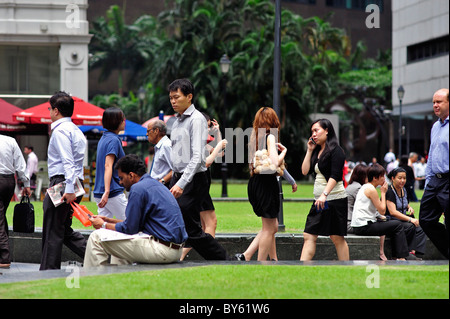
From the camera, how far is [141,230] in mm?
7684

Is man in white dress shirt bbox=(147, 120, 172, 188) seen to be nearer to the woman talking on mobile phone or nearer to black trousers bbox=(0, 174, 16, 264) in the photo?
the woman talking on mobile phone

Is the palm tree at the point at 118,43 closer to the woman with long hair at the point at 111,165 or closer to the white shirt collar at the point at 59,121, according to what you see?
the woman with long hair at the point at 111,165

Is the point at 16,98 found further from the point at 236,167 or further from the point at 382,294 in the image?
the point at 382,294

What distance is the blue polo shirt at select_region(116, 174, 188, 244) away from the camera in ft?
24.6

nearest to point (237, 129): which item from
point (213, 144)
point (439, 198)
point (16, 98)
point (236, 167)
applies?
point (236, 167)

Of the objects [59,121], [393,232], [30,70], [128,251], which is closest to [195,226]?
[128,251]

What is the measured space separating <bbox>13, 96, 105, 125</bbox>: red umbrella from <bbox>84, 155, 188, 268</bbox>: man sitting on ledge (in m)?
12.2

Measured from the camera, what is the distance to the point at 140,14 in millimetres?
72750

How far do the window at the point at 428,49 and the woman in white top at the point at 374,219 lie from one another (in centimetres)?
4766

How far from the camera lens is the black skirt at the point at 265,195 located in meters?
9.05

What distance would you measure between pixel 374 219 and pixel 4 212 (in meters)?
4.64

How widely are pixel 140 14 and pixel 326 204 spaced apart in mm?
65882

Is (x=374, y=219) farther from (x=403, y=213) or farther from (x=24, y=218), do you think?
(x=24, y=218)

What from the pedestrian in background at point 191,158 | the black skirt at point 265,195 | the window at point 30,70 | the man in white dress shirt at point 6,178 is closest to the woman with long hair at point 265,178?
the black skirt at point 265,195
